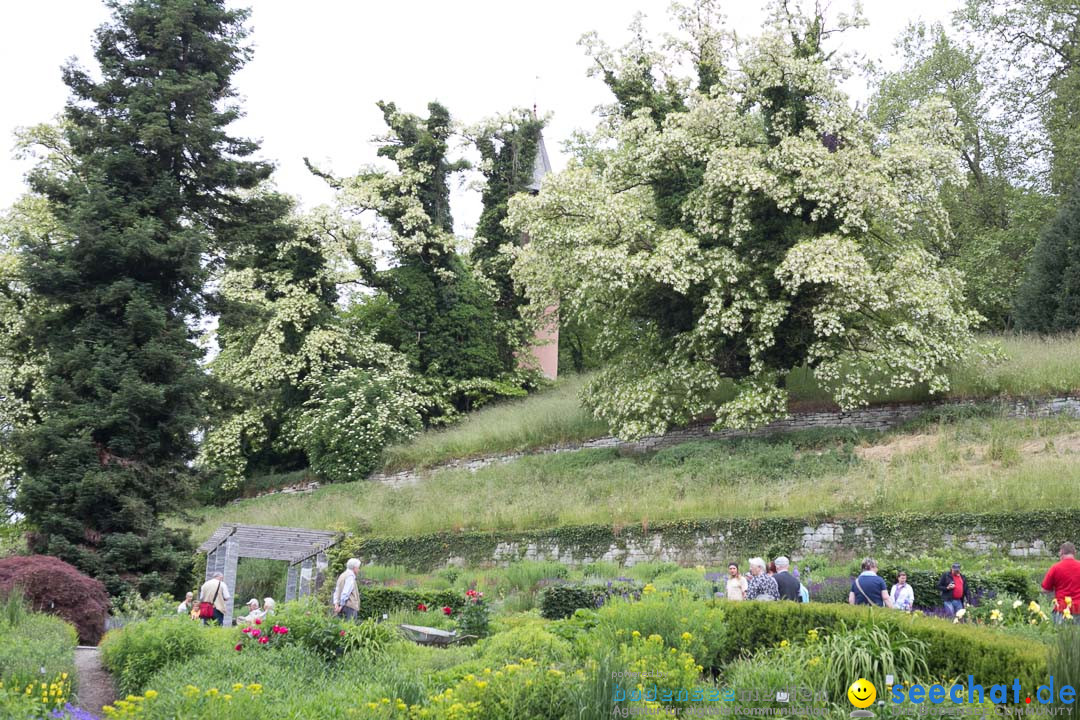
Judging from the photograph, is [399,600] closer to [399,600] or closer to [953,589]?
[399,600]

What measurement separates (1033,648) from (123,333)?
59.8 feet

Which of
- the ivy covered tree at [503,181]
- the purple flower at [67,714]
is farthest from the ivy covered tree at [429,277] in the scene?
the purple flower at [67,714]

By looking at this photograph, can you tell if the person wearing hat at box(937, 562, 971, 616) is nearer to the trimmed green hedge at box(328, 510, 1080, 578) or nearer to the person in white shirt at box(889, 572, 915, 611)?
the person in white shirt at box(889, 572, 915, 611)

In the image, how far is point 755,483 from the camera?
1958cm

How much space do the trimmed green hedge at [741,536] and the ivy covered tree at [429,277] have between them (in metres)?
13.7

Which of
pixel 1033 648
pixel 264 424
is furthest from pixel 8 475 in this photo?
pixel 1033 648

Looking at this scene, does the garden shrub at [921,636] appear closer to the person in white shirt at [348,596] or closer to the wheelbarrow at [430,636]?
the wheelbarrow at [430,636]

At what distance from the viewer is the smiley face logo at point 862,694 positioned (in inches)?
256

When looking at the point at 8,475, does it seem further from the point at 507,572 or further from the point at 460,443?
the point at 507,572

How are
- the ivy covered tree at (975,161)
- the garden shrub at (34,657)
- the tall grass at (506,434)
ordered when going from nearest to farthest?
the garden shrub at (34,657) < the tall grass at (506,434) < the ivy covered tree at (975,161)

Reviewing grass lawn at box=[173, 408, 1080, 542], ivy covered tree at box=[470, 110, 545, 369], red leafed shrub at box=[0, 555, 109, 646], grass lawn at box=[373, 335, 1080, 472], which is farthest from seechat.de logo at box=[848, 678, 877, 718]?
ivy covered tree at box=[470, 110, 545, 369]

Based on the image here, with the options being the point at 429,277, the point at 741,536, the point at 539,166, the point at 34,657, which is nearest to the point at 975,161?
the point at 539,166

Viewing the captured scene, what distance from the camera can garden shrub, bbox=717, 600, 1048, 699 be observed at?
265 inches

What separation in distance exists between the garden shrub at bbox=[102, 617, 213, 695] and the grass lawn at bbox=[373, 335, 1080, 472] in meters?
17.3
